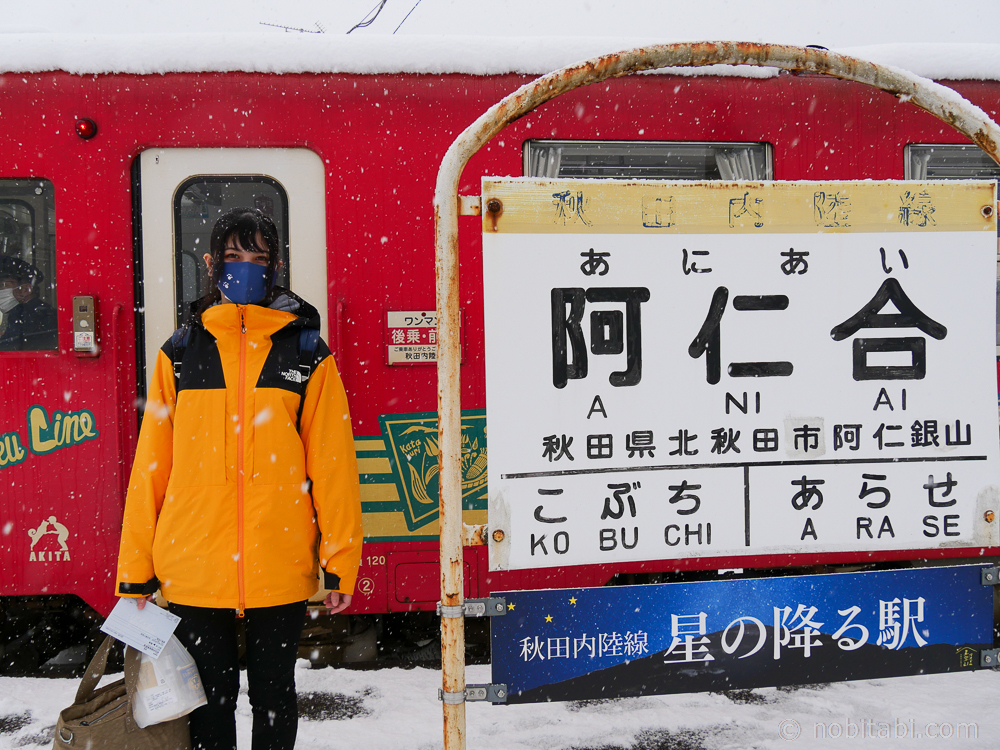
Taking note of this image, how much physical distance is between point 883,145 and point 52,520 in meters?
4.11

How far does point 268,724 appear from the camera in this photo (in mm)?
1858

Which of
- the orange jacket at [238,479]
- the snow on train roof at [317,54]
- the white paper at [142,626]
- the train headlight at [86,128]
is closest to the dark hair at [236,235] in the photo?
the orange jacket at [238,479]

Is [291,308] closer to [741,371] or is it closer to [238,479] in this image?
[238,479]

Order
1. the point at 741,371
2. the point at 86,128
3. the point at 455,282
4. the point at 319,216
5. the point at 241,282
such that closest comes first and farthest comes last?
the point at 455,282, the point at 741,371, the point at 241,282, the point at 86,128, the point at 319,216

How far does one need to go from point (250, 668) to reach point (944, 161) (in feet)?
12.0

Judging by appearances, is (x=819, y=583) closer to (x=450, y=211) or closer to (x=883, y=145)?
(x=450, y=211)

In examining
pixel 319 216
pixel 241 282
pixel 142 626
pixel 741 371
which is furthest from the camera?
pixel 319 216

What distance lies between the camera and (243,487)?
5.82 ft

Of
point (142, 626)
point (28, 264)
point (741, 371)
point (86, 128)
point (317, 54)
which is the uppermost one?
point (317, 54)

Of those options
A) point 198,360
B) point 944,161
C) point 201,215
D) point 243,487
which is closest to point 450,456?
point 243,487

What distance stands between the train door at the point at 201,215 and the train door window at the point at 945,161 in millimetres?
2780

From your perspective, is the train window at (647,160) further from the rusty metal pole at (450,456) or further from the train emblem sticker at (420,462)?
the rusty metal pole at (450,456)

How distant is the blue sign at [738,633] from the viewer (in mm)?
1535

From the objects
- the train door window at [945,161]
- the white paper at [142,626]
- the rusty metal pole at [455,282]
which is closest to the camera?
the rusty metal pole at [455,282]
